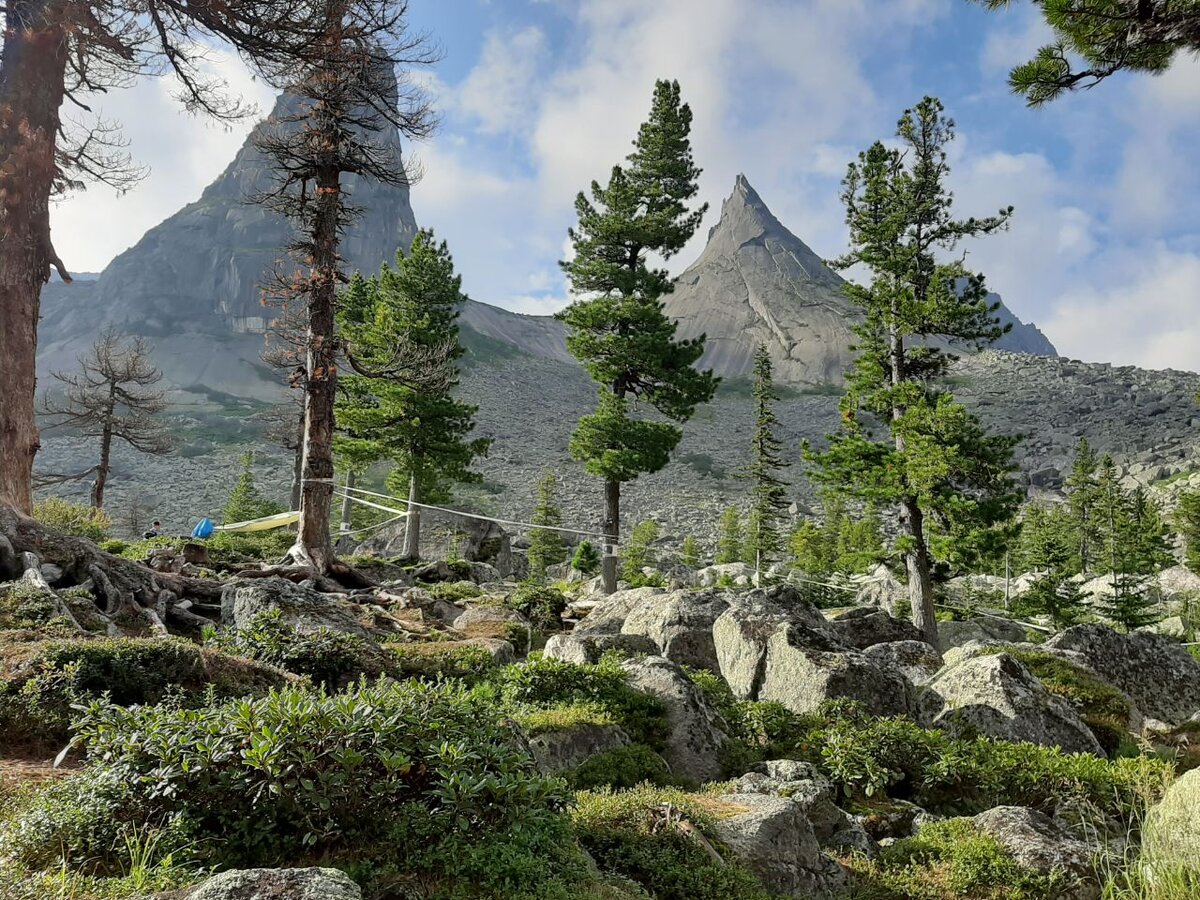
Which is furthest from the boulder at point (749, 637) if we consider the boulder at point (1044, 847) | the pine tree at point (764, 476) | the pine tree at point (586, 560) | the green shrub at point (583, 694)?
the pine tree at point (764, 476)

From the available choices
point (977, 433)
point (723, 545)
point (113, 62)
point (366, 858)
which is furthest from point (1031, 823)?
point (723, 545)

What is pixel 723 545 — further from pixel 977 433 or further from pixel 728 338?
pixel 728 338

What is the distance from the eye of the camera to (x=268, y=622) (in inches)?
323

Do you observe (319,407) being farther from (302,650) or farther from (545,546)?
(545,546)

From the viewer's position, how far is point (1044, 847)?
5535 millimetres

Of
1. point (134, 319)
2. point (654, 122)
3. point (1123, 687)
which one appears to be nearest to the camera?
point (1123, 687)

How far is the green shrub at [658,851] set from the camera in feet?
14.1

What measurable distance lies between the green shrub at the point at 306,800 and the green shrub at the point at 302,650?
375cm

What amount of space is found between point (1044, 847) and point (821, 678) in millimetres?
3781

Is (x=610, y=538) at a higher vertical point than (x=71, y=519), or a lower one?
higher

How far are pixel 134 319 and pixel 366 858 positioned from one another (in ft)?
526

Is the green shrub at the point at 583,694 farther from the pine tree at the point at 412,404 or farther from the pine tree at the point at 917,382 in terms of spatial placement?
the pine tree at the point at 412,404

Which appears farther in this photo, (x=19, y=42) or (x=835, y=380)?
(x=835, y=380)

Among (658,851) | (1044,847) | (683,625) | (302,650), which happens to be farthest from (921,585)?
(658,851)
